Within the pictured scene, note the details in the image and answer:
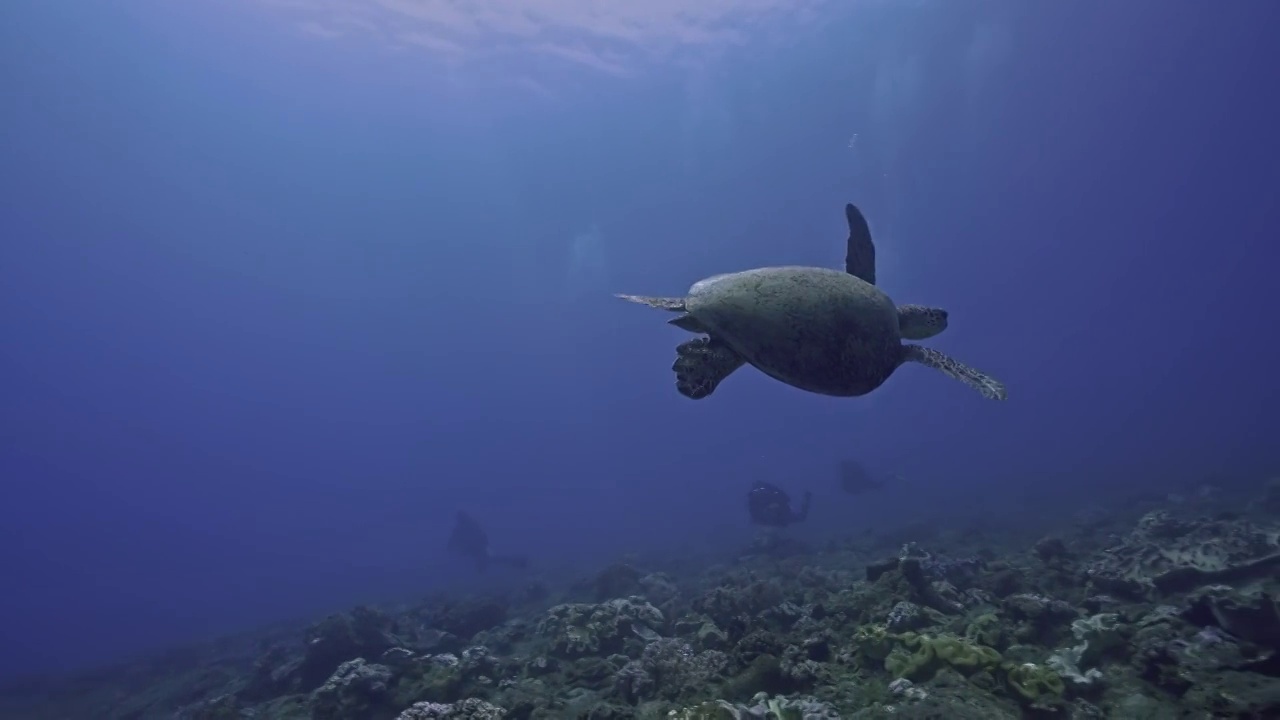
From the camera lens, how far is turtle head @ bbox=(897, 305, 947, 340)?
827 cm

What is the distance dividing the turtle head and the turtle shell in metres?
1.89

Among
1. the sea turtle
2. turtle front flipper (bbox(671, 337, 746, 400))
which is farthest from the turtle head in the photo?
turtle front flipper (bbox(671, 337, 746, 400))

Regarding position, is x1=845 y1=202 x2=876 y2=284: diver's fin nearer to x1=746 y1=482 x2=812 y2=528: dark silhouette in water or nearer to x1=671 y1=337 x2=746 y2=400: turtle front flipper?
x1=671 y1=337 x2=746 y2=400: turtle front flipper

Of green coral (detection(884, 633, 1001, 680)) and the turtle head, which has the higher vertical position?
the turtle head

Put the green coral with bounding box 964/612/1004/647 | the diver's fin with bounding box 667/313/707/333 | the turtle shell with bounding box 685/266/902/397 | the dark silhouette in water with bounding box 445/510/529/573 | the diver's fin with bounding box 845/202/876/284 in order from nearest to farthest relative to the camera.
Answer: the turtle shell with bounding box 685/266/902/397 → the diver's fin with bounding box 667/313/707/333 → the green coral with bounding box 964/612/1004/647 → the diver's fin with bounding box 845/202/876/284 → the dark silhouette in water with bounding box 445/510/529/573

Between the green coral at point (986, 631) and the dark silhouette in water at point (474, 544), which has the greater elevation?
the green coral at point (986, 631)

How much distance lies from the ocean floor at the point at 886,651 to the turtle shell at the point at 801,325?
3381mm

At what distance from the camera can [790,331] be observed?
5988mm

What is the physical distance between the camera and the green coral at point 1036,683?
5582mm

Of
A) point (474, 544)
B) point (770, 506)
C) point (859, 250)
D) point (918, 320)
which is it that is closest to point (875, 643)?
point (918, 320)

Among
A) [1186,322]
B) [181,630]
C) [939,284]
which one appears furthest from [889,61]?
[1186,322]

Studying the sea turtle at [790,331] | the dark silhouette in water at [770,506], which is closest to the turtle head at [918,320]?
the sea turtle at [790,331]

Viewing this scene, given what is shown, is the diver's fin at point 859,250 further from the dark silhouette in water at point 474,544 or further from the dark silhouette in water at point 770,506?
the dark silhouette in water at point 474,544

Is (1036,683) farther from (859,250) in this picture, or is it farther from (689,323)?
(859,250)
